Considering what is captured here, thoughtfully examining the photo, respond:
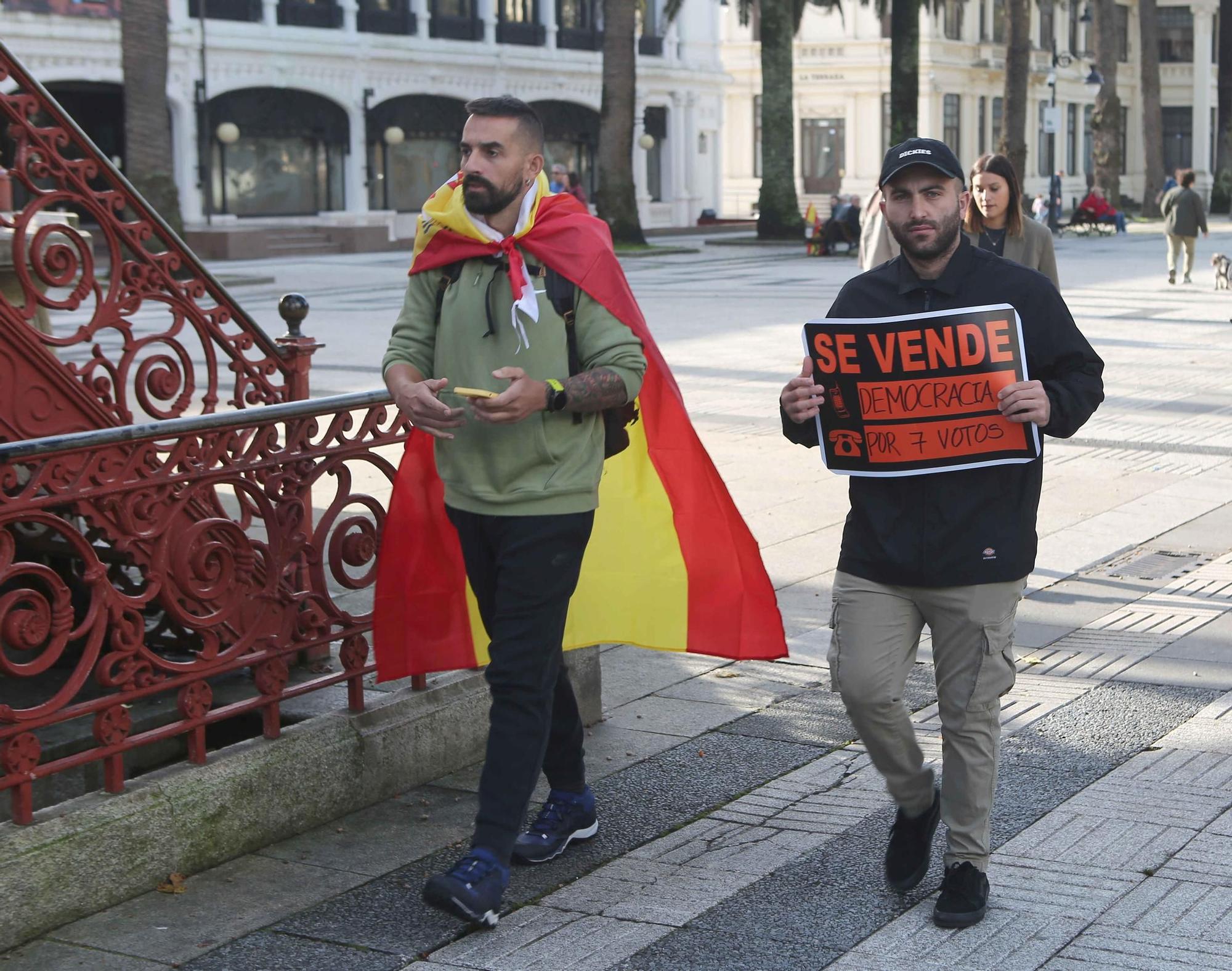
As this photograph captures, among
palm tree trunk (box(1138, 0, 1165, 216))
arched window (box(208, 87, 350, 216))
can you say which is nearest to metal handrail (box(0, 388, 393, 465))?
arched window (box(208, 87, 350, 216))

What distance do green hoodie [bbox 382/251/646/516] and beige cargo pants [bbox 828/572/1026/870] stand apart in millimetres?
701

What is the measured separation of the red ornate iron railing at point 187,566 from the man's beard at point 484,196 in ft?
2.95

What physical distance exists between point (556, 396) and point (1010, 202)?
3.71m

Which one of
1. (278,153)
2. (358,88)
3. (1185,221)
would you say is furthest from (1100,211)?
(1185,221)

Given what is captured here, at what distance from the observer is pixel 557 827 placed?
4586 millimetres

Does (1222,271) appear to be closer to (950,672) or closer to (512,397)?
(950,672)

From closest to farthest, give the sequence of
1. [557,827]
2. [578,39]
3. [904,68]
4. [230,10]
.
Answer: [557,827] < [904,68] < [230,10] < [578,39]

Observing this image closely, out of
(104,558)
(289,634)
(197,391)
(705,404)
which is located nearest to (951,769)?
(289,634)

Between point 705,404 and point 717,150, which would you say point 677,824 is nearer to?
point 705,404

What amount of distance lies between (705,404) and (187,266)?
26.9 ft

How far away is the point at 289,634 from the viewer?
4879mm

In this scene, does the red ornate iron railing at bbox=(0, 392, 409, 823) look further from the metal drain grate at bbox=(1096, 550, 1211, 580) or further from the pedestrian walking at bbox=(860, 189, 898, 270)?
the pedestrian walking at bbox=(860, 189, 898, 270)

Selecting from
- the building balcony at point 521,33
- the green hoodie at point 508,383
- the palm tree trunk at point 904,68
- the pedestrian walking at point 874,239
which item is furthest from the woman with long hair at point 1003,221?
the building balcony at point 521,33

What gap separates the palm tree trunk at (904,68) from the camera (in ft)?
132
